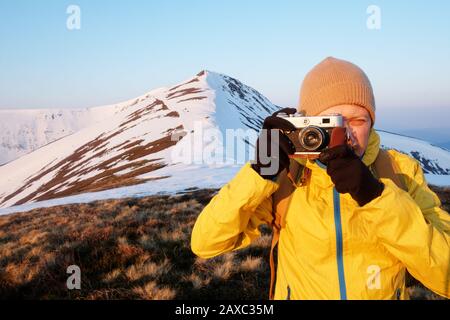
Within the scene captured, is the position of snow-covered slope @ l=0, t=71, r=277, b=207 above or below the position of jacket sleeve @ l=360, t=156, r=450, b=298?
below

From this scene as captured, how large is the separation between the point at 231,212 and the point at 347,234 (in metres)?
0.75

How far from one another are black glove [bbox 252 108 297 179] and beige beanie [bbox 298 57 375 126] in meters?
0.34

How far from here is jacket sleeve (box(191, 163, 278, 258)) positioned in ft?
7.39

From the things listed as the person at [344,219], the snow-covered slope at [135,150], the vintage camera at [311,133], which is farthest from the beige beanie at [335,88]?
the snow-covered slope at [135,150]

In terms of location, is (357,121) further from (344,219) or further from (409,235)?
(409,235)

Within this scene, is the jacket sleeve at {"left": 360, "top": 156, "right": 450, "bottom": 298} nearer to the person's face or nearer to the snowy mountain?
the person's face

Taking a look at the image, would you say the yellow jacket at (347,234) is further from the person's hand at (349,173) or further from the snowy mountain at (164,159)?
the snowy mountain at (164,159)

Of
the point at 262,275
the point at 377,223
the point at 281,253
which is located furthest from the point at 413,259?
the point at 262,275

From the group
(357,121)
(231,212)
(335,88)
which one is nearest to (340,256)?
(231,212)

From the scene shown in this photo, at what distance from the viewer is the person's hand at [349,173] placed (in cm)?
210

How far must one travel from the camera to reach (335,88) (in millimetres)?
2523

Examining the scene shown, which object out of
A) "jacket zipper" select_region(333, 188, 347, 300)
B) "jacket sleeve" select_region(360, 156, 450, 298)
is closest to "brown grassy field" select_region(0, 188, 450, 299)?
"jacket zipper" select_region(333, 188, 347, 300)
